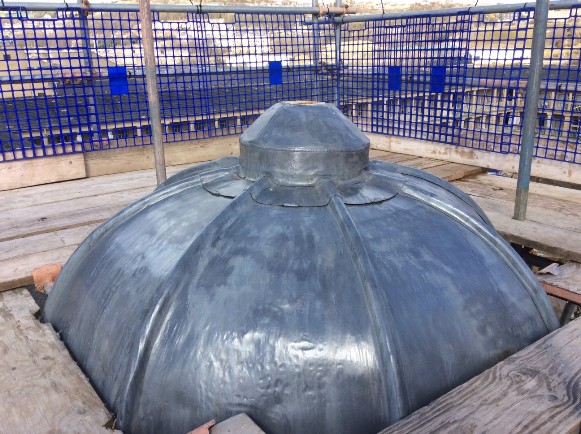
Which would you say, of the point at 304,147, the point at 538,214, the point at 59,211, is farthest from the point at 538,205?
the point at 59,211

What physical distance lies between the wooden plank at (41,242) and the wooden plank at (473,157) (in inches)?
137

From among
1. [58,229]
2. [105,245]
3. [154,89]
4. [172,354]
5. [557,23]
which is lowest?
[58,229]

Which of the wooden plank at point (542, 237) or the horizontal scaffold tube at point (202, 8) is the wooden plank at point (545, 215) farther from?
the horizontal scaffold tube at point (202, 8)

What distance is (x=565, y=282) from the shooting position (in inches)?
100

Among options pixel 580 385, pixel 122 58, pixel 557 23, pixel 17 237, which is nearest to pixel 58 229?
pixel 17 237

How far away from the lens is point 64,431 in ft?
5.14

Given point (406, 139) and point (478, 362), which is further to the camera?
point (406, 139)

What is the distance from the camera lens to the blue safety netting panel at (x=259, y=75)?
4523 mm

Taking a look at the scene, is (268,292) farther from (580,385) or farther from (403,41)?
(403,41)

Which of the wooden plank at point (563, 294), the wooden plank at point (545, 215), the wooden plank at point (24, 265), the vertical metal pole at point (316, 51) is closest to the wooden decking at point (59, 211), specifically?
the wooden plank at point (24, 265)

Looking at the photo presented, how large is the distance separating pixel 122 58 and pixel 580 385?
467cm

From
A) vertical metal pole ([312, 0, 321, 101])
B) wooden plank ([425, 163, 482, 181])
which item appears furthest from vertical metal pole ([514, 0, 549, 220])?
vertical metal pole ([312, 0, 321, 101])

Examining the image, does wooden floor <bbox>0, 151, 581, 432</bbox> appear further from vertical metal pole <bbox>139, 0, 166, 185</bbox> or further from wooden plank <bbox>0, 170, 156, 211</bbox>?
vertical metal pole <bbox>139, 0, 166, 185</bbox>

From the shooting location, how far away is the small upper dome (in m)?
1.86
